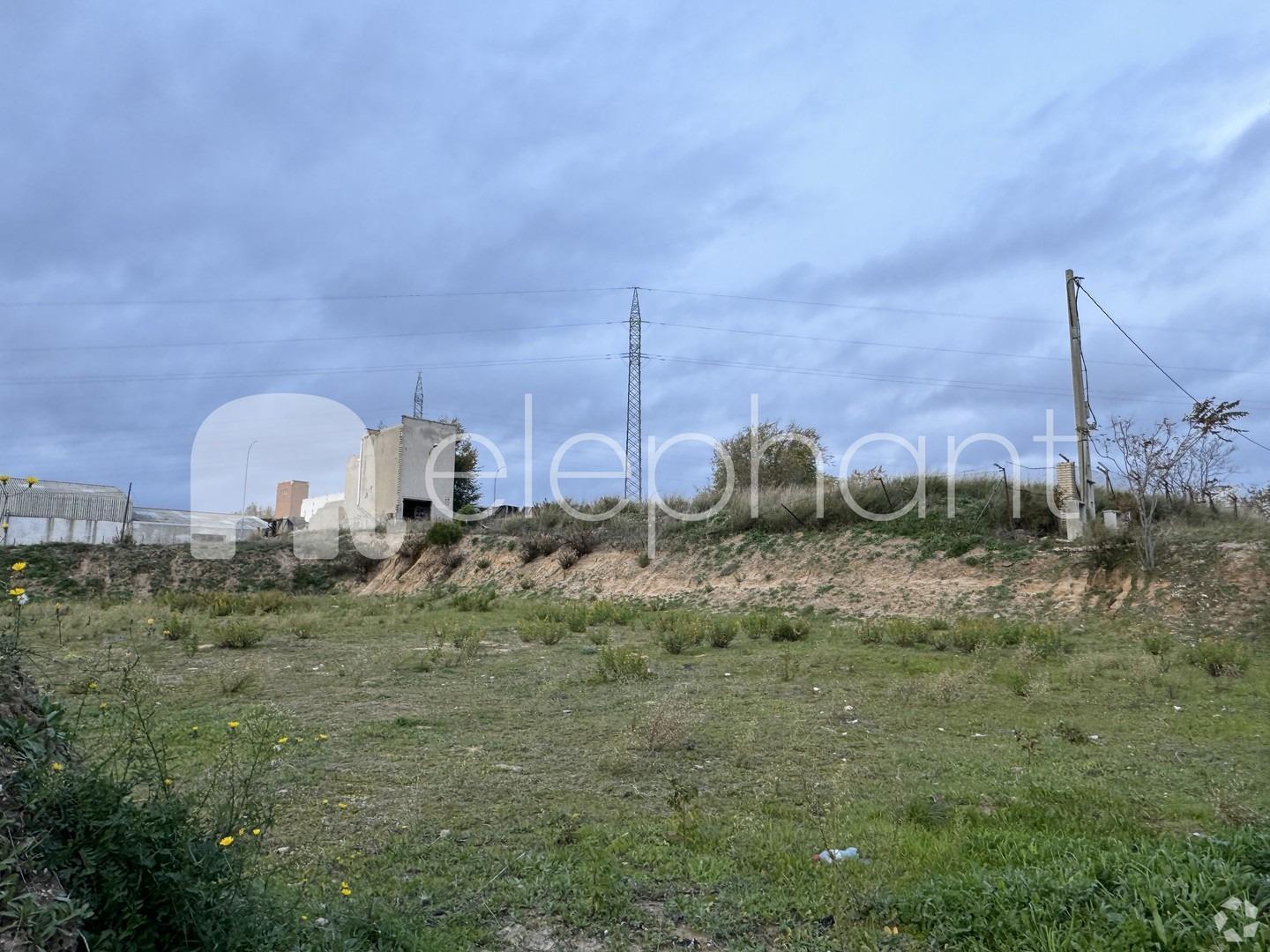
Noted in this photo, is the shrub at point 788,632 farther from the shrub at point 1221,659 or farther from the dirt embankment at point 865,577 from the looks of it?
the shrub at point 1221,659

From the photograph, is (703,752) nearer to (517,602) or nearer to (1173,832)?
(1173,832)

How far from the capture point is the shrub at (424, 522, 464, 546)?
35.0 metres

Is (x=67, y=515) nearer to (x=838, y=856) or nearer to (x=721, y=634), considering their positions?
(x=721, y=634)

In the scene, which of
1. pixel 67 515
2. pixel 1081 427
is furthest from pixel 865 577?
pixel 67 515

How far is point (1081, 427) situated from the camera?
1925cm

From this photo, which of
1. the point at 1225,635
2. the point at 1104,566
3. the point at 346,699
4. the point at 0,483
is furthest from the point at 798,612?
the point at 0,483

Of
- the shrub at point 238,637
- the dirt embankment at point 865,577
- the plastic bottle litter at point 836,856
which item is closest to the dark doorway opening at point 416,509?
the dirt embankment at point 865,577

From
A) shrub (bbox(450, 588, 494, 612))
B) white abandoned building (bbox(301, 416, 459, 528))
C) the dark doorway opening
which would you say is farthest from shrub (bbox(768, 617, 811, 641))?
the dark doorway opening

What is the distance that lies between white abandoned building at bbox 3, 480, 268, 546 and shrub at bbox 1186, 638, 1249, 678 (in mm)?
38612

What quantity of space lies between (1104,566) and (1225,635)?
3.22 m

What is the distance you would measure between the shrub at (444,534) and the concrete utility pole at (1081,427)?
78.3 ft

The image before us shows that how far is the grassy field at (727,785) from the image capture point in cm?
369

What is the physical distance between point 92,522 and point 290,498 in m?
24.3

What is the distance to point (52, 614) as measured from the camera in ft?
54.3
